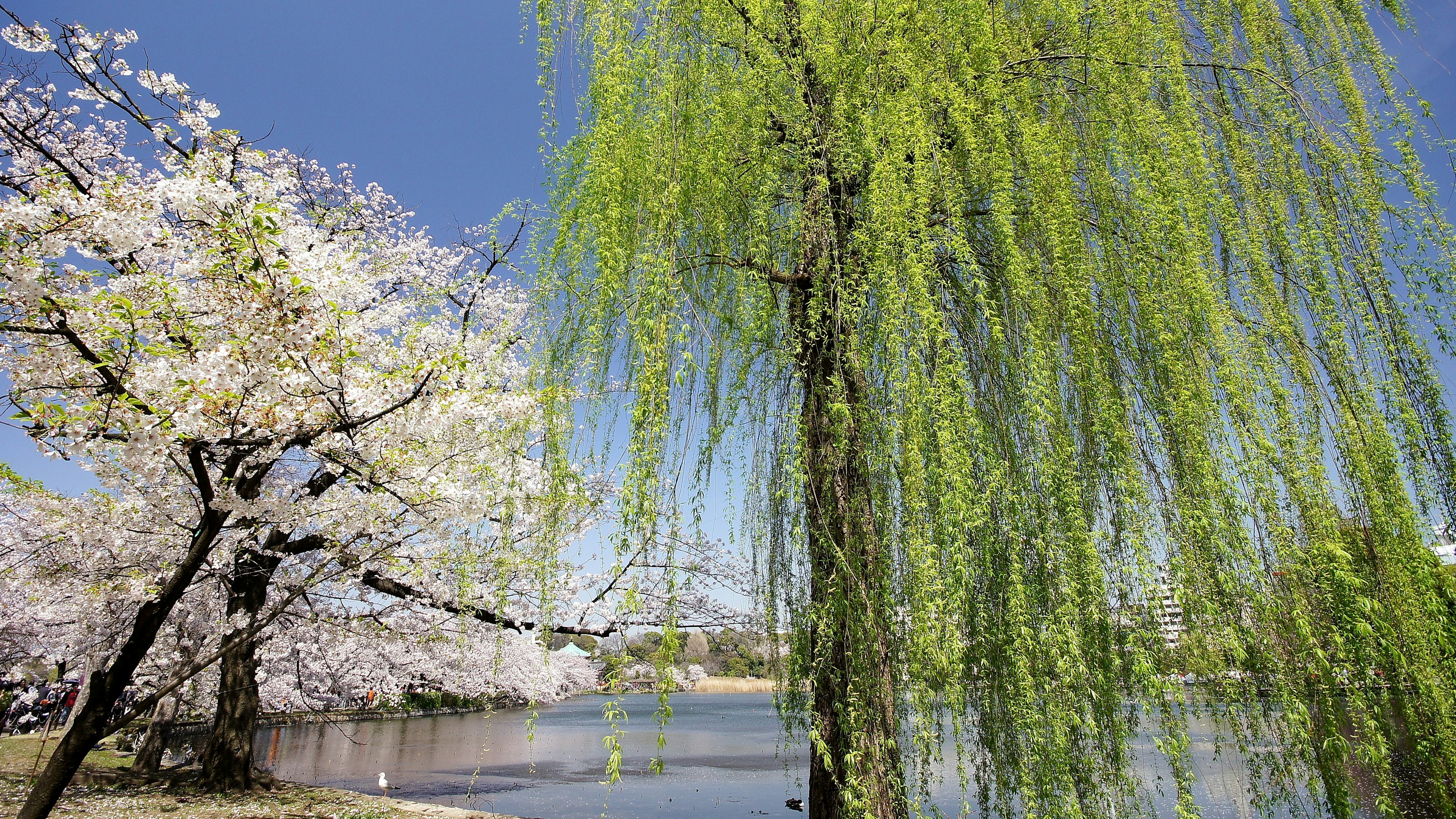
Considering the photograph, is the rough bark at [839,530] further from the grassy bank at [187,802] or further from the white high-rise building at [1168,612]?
the grassy bank at [187,802]

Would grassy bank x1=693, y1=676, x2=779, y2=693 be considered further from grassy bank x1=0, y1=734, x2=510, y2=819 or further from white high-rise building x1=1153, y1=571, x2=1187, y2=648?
white high-rise building x1=1153, y1=571, x2=1187, y2=648

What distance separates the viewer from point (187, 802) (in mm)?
5250

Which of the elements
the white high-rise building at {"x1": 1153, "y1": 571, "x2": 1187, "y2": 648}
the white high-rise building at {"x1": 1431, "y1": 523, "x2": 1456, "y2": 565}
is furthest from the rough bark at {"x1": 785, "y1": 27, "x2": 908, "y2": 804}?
the white high-rise building at {"x1": 1431, "y1": 523, "x2": 1456, "y2": 565}

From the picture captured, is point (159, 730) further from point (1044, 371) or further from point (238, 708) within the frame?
point (1044, 371)

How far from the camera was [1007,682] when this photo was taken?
6.03ft

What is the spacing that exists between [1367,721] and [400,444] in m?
4.06

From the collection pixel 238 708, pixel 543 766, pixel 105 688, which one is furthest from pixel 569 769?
pixel 105 688

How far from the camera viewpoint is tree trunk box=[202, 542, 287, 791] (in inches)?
218

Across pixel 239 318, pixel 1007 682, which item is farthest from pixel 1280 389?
pixel 239 318

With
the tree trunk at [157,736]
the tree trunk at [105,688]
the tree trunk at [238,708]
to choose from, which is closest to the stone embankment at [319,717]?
the tree trunk at [157,736]

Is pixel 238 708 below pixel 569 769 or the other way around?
the other way around

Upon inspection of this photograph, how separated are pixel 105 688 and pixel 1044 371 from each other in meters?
3.54

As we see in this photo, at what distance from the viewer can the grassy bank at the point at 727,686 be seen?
41500 millimetres

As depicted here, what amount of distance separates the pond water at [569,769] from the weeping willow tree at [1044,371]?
70 cm
